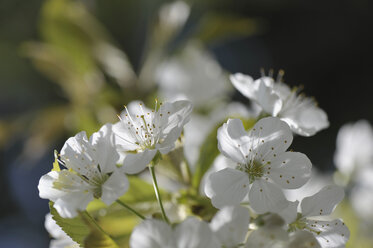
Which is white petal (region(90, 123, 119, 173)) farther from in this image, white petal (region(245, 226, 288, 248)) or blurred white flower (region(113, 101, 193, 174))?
white petal (region(245, 226, 288, 248))

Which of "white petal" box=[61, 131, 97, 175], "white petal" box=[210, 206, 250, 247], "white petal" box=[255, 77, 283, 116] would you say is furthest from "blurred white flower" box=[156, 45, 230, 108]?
"white petal" box=[210, 206, 250, 247]

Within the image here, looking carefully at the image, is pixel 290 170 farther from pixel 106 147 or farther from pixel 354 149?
pixel 354 149

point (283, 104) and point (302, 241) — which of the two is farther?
point (283, 104)

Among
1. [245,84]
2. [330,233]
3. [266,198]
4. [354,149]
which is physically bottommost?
[354,149]

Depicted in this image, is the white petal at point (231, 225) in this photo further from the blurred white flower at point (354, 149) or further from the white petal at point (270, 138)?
the blurred white flower at point (354, 149)

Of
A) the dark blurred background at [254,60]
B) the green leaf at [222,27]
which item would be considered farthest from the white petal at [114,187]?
the dark blurred background at [254,60]

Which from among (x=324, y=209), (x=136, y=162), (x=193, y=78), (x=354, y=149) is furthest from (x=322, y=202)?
(x=193, y=78)

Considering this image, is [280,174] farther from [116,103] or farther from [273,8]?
[273,8]

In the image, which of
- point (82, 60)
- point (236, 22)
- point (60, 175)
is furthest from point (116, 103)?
point (60, 175)
